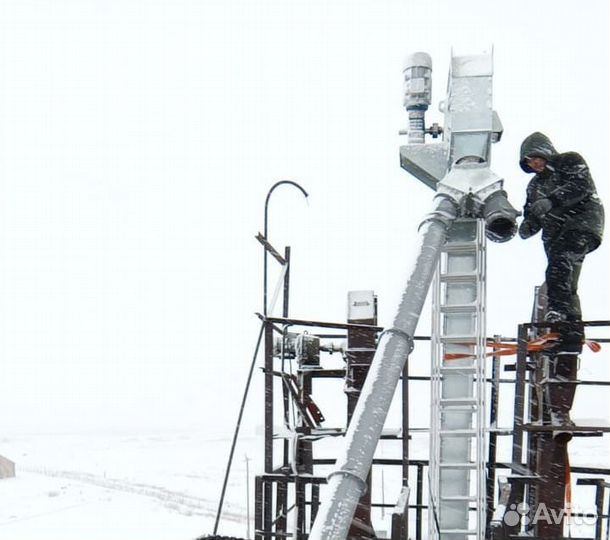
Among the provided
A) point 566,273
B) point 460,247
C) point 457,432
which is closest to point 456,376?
point 457,432

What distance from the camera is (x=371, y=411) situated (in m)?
5.11

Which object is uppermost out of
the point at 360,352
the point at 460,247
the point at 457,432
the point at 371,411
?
the point at 460,247

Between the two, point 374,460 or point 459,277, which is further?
point 374,460

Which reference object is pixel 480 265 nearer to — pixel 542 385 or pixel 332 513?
pixel 542 385

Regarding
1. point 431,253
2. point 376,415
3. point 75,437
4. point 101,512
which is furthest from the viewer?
point 75,437

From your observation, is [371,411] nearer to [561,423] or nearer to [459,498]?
[459,498]

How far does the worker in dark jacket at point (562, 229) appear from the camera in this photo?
7.38m

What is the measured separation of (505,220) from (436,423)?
6.41 ft

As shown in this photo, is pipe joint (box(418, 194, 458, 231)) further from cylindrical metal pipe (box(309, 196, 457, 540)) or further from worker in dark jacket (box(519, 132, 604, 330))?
worker in dark jacket (box(519, 132, 604, 330))

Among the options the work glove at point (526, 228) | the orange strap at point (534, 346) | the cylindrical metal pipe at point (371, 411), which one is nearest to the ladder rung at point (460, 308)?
the orange strap at point (534, 346)

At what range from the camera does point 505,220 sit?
263 inches

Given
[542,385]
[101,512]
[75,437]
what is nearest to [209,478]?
[101,512]

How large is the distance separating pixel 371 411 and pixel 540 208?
3.26 meters

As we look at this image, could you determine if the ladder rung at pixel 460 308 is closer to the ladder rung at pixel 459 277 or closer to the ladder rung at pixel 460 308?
the ladder rung at pixel 460 308
